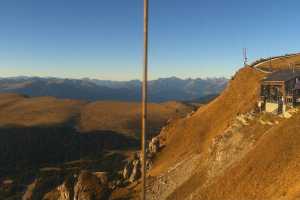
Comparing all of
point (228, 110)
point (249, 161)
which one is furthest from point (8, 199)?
point (249, 161)

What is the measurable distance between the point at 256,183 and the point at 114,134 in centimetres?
16970

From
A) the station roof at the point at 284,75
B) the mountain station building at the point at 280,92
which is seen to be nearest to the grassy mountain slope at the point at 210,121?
the mountain station building at the point at 280,92

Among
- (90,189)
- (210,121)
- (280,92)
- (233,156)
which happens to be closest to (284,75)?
(280,92)

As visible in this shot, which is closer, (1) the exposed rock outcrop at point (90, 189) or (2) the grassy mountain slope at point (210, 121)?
(1) the exposed rock outcrop at point (90, 189)

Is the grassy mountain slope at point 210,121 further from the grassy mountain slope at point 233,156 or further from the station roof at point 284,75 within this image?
the station roof at point 284,75

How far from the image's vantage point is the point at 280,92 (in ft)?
172

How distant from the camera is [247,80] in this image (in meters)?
69.0

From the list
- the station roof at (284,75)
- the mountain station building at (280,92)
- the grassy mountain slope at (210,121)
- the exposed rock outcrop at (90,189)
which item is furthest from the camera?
the grassy mountain slope at (210,121)

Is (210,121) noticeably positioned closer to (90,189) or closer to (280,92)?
(280,92)

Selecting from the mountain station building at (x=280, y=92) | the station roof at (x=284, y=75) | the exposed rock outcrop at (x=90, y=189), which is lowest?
the exposed rock outcrop at (x=90, y=189)

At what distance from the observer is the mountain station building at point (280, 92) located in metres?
46.9

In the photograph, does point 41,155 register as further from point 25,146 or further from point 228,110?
point 228,110

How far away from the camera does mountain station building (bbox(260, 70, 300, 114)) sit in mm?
46938

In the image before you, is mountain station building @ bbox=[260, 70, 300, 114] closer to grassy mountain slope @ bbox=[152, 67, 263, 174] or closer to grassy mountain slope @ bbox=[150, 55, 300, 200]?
grassy mountain slope @ bbox=[150, 55, 300, 200]
